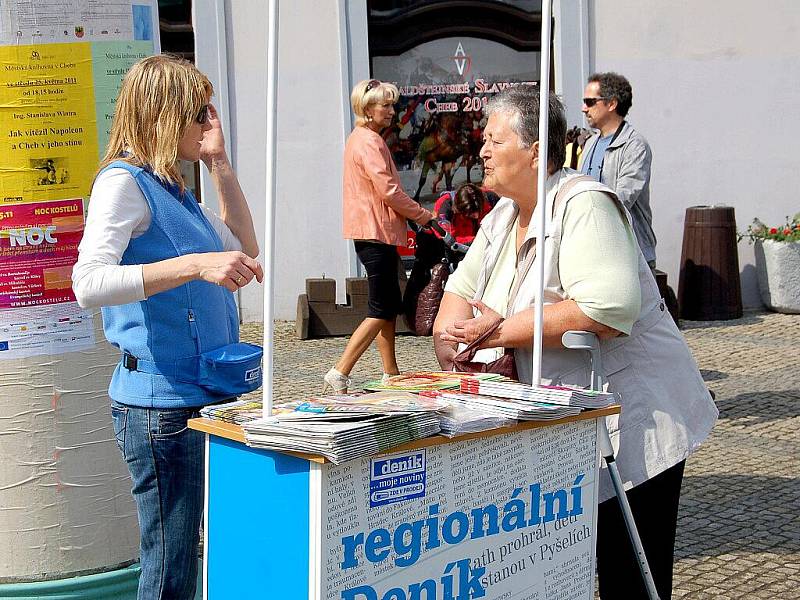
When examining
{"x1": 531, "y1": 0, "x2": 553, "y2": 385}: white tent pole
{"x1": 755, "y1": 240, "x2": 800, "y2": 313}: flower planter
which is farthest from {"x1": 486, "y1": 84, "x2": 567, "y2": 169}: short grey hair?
{"x1": 755, "y1": 240, "x2": 800, "y2": 313}: flower planter

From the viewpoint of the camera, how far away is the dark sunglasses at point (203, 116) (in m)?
3.23

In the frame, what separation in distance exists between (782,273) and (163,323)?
9.05 m

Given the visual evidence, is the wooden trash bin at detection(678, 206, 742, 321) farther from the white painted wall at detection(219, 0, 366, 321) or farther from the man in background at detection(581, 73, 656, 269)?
the man in background at detection(581, 73, 656, 269)

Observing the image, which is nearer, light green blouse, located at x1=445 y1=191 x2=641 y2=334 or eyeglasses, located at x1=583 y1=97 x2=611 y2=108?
light green blouse, located at x1=445 y1=191 x2=641 y2=334

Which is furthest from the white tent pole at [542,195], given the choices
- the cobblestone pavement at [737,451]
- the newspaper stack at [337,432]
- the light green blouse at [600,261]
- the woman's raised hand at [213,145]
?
the cobblestone pavement at [737,451]

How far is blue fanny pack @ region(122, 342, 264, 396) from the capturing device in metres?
3.20

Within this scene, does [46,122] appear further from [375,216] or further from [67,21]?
[375,216]

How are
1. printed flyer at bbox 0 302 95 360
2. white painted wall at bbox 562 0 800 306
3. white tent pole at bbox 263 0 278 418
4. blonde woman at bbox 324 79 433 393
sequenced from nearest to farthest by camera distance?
1. white tent pole at bbox 263 0 278 418
2. printed flyer at bbox 0 302 95 360
3. blonde woman at bbox 324 79 433 393
4. white painted wall at bbox 562 0 800 306

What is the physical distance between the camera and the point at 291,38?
10695mm

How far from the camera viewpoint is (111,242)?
305 cm

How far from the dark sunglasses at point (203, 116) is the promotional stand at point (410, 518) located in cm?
85

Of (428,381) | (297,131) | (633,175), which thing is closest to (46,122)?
(428,381)

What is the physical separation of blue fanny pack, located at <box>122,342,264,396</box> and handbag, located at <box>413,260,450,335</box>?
415 cm

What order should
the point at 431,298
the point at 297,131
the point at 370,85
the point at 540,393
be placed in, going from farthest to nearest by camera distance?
the point at 297,131 → the point at 370,85 → the point at 431,298 → the point at 540,393
